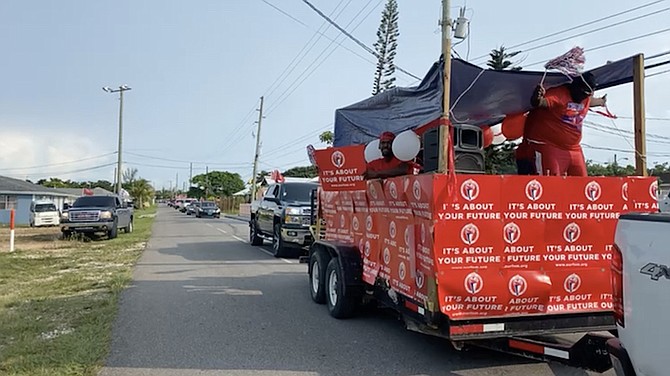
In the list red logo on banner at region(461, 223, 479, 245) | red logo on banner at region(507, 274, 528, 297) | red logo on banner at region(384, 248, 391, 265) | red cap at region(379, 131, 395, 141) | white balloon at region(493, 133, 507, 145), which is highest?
white balloon at region(493, 133, 507, 145)

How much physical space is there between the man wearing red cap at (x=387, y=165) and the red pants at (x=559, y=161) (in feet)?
4.76

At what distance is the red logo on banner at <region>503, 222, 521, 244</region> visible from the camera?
16.5 feet

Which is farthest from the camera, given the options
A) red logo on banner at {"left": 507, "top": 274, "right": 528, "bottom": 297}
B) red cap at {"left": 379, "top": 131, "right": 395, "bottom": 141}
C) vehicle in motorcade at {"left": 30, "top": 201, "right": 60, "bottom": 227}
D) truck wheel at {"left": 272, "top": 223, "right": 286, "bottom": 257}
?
vehicle in motorcade at {"left": 30, "top": 201, "right": 60, "bottom": 227}

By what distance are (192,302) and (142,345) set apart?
2.57 m

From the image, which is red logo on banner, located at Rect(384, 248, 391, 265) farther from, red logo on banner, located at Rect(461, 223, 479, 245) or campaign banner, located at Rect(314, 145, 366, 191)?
red logo on banner, located at Rect(461, 223, 479, 245)

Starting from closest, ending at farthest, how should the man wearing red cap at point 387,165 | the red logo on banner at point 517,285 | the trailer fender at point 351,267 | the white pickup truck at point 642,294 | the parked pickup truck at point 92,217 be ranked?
the white pickup truck at point 642,294
the red logo on banner at point 517,285
the man wearing red cap at point 387,165
the trailer fender at point 351,267
the parked pickup truck at point 92,217

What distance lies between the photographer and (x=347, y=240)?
7703mm

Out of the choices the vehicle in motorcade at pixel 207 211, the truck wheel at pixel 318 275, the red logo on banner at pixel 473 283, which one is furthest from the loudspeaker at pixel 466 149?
the vehicle in motorcade at pixel 207 211

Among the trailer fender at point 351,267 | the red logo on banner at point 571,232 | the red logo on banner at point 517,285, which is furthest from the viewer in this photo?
the trailer fender at point 351,267

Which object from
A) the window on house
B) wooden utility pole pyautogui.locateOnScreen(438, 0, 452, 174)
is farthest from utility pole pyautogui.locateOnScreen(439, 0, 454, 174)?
the window on house

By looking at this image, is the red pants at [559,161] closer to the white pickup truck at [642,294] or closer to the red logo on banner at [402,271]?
the red logo on banner at [402,271]

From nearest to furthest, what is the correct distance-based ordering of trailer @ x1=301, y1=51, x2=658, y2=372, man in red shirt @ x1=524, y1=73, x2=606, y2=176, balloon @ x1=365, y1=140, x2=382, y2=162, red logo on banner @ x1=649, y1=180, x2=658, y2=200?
1. trailer @ x1=301, y1=51, x2=658, y2=372
2. red logo on banner @ x1=649, y1=180, x2=658, y2=200
3. man in red shirt @ x1=524, y1=73, x2=606, y2=176
4. balloon @ x1=365, y1=140, x2=382, y2=162

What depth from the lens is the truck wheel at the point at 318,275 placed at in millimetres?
8234

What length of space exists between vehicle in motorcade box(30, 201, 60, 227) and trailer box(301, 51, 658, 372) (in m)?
33.6
